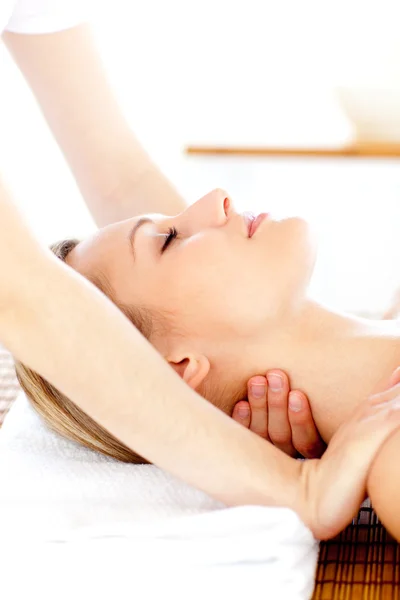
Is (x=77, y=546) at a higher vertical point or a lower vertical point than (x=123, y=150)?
lower

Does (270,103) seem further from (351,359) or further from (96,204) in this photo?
(351,359)

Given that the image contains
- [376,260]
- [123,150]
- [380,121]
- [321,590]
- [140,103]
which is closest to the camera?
[321,590]

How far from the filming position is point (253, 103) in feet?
12.2

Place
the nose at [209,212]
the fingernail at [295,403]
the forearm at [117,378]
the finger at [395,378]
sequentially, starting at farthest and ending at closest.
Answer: the nose at [209,212], the fingernail at [295,403], the finger at [395,378], the forearm at [117,378]

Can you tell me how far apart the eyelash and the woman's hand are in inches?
18.3

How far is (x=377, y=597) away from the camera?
44.0 inches

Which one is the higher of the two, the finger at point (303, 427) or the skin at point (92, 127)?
the skin at point (92, 127)

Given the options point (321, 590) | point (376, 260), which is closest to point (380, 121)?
point (376, 260)

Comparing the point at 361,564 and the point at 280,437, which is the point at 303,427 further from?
the point at 361,564

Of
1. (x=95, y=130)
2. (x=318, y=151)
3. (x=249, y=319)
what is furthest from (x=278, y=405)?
(x=318, y=151)

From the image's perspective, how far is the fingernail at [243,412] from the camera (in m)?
1.41

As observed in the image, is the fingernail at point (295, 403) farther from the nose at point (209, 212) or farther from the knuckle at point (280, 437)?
the nose at point (209, 212)

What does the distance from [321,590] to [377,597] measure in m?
0.08

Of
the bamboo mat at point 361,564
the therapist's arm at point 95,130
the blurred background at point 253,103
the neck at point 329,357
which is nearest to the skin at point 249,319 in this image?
the neck at point 329,357
